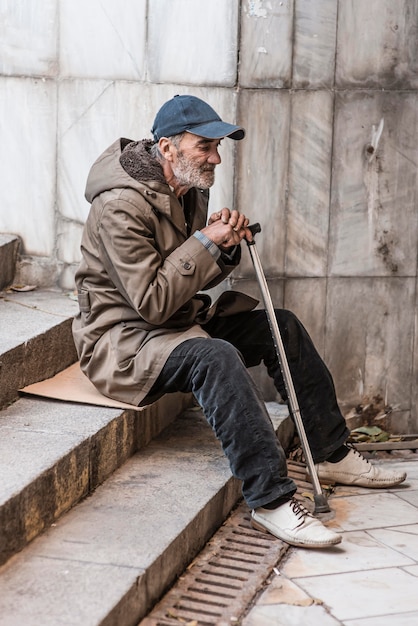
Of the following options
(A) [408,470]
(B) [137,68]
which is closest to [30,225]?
(B) [137,68]

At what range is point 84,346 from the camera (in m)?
4.63

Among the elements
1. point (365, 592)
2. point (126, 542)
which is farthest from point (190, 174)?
point (365, 592)

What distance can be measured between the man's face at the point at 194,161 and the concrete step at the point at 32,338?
3.39ft

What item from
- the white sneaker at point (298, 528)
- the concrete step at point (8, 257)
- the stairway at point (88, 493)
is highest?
the concrete step at point (8, 257)

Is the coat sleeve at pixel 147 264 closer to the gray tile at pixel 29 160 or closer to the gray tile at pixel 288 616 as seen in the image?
the gray tile at pixel 288 616

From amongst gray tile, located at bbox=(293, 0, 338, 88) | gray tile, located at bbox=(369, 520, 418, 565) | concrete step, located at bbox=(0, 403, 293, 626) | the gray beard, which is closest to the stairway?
concrete step, located at bbox=(0, 403, 293, 626)

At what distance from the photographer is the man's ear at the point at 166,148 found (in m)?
4.58

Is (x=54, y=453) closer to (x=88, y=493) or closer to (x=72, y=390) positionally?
(x=88, y=493)

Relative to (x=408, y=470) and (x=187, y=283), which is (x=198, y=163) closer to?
(x=187, y=283)

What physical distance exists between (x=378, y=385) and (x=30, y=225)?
2152mm

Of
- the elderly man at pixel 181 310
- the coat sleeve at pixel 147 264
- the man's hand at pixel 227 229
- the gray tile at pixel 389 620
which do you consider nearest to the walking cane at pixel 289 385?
the man's hand at pixel 227 229

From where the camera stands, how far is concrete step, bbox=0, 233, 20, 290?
5.72m

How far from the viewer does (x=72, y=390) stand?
16.0 feet

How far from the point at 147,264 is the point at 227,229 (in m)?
0.40
